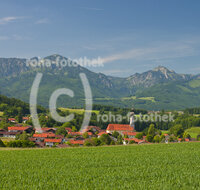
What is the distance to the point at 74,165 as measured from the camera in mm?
26766

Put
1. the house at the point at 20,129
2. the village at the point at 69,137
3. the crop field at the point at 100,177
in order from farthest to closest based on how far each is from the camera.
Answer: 1. the house at the point at 20,129
2. the village at the point at 69,137
3. the crop field at the point at 100,177

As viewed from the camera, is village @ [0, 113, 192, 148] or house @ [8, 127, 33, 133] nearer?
village @ [0, 113, 192, 148]

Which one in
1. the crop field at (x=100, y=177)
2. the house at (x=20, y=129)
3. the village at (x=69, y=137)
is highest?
the crop field at (x=100, y=177)

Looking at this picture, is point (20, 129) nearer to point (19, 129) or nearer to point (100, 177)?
point (19, 129)

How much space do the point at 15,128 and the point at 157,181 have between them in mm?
84855

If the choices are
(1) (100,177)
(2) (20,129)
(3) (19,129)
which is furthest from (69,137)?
(1) (100,177)

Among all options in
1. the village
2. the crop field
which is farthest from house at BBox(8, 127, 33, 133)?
the crop field

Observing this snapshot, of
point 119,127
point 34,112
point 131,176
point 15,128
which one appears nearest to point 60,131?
point 15,128

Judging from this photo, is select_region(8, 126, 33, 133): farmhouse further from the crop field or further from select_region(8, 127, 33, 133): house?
the crop field

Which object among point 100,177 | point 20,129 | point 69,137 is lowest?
point 69,137

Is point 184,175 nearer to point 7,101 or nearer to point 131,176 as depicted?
point 131,176

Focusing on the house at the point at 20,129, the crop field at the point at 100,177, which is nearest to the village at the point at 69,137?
the house at the point at 20,129

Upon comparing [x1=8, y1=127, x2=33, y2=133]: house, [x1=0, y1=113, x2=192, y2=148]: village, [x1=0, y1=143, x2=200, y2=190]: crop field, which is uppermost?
[x1=0, y1=143, x2=200, y2=190]: crop field

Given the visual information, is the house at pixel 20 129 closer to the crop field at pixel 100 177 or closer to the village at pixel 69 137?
the village at pixel 69 137
